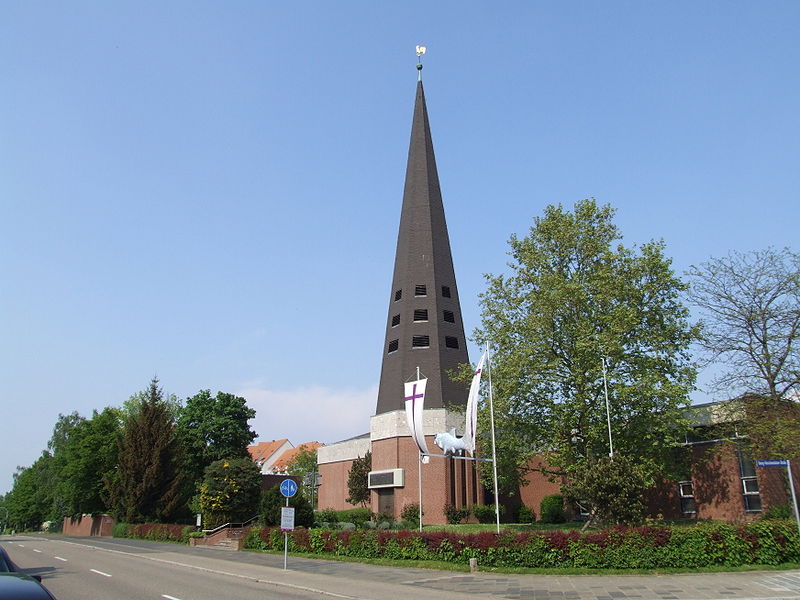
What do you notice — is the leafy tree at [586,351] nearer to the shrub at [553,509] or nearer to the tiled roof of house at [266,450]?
the shrub at [553,509]

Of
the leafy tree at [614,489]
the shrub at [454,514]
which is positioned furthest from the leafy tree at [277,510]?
the leafy tree at [614,489]

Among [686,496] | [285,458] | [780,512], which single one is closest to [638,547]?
[780,512]

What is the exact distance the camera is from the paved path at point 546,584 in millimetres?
13227

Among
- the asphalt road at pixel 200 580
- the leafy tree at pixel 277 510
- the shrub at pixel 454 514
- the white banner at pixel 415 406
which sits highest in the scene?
the white banner at pixel 415 406

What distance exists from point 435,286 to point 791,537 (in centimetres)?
3148

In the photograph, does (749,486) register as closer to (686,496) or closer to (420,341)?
(686,496)

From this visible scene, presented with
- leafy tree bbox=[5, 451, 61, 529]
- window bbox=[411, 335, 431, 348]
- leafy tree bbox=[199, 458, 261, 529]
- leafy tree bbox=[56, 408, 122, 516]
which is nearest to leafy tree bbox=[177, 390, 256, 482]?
leafy tree bbox=[56, 408, 122, 516]

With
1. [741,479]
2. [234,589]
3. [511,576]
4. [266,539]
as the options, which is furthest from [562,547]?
[741,479]

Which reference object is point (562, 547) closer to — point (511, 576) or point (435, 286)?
point (511, 576)

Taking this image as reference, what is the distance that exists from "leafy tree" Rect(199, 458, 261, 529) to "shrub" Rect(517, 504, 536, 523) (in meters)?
18.2

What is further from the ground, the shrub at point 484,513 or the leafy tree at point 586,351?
the leafy tree at point 586,351

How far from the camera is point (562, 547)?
1767 cm

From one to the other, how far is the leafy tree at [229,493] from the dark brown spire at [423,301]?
10.6 m

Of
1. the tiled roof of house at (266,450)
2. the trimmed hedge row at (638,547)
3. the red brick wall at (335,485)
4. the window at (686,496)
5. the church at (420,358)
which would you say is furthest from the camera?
the tiled roof of house at (266,450)
